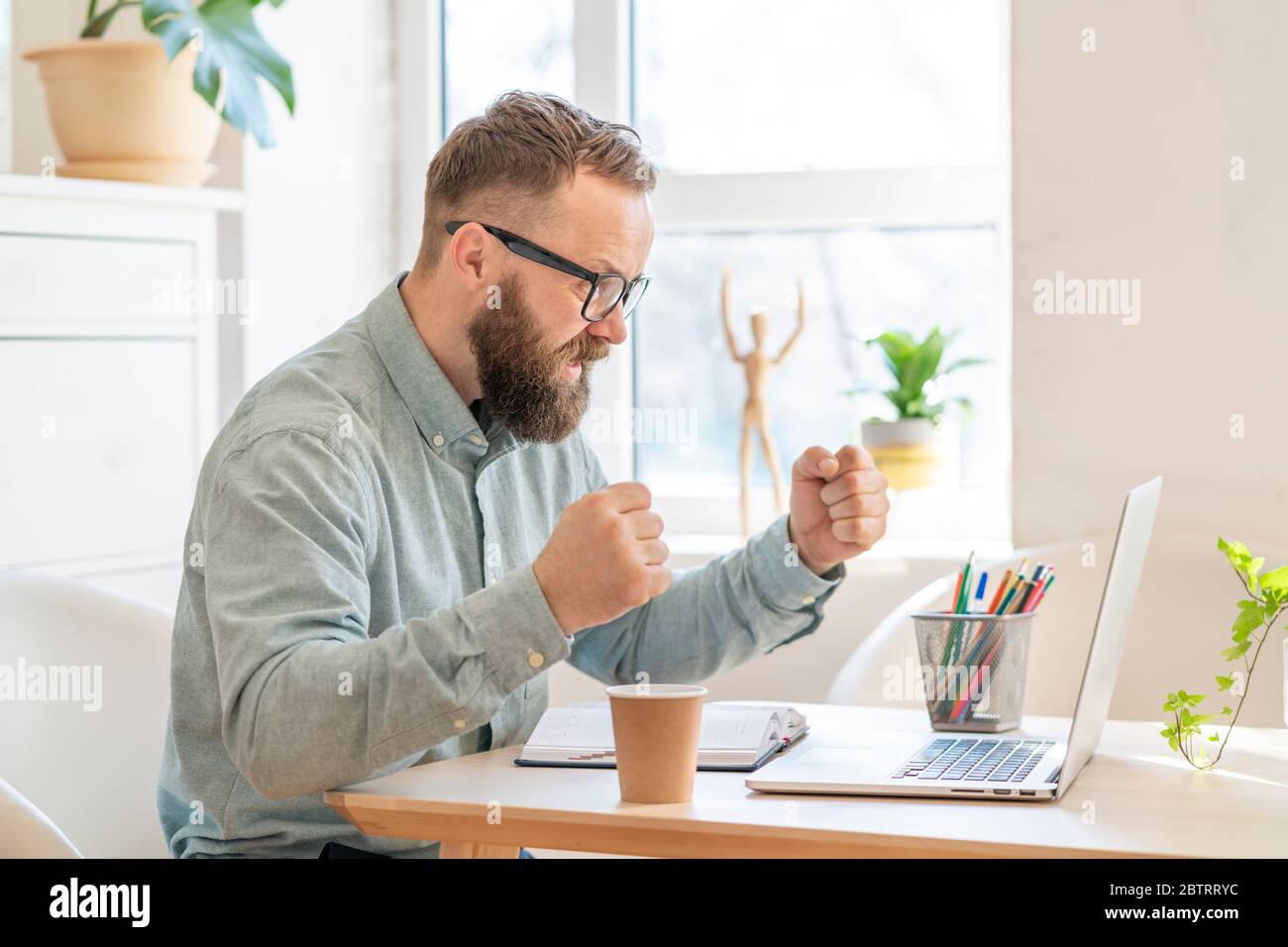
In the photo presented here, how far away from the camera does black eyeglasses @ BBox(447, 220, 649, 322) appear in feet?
4.86

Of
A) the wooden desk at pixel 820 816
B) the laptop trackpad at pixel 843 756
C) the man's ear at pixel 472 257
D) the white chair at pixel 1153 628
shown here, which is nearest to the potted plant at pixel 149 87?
the man's ear at pixel 472 257

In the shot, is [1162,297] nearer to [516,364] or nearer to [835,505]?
[835,505]

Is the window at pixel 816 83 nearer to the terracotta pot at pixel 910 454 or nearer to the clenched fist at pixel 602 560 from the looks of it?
the terracotta pot at pixel 910 454

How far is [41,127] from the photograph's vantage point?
8.50 feet

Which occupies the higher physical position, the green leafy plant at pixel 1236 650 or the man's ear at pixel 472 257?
the man's ear at pixel 472 257

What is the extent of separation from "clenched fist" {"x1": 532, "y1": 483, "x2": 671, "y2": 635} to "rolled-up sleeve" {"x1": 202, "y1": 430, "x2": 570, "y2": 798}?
0.02m

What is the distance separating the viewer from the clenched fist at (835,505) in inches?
58.5

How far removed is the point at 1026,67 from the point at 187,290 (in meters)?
1.37

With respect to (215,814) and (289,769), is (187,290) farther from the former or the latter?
(289,769)

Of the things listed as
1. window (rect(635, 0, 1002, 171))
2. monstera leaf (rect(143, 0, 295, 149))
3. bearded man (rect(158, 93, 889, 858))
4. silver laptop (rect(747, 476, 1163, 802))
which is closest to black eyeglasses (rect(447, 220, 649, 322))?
bearded man (rect(158, 93, 889, 858))

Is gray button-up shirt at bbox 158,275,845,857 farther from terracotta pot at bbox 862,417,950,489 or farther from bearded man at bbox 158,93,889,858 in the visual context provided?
terracotta pot at bbox 862,417,950,489

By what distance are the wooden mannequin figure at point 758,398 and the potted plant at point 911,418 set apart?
0.18 metres
